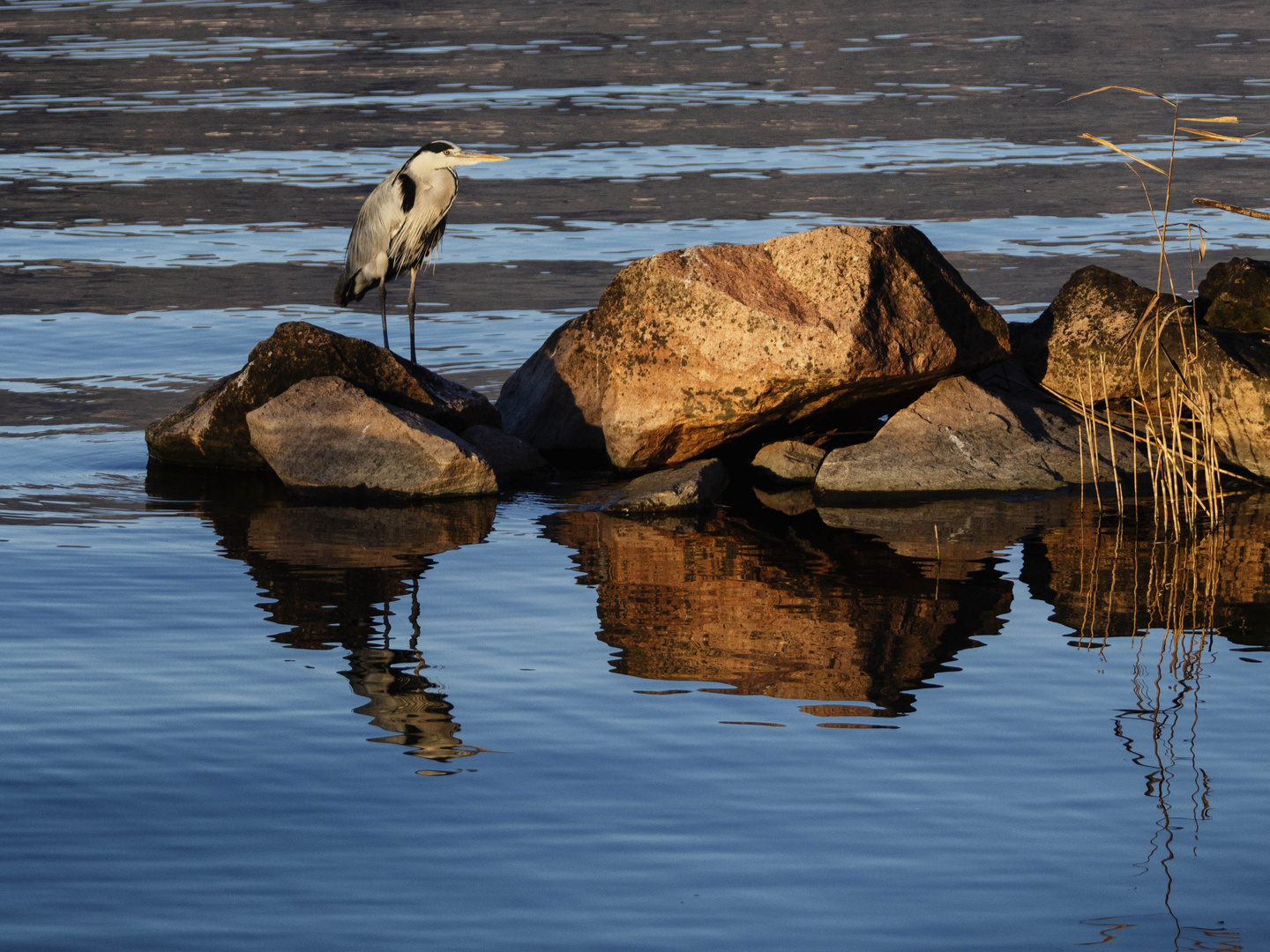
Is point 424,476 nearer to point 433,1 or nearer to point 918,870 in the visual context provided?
point 918,870

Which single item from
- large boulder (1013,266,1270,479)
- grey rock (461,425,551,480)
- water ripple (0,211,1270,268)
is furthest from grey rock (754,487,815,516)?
water ripple (0,211,1270,268)

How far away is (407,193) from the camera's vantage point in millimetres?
12516

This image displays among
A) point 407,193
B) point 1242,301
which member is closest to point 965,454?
point 1242,301

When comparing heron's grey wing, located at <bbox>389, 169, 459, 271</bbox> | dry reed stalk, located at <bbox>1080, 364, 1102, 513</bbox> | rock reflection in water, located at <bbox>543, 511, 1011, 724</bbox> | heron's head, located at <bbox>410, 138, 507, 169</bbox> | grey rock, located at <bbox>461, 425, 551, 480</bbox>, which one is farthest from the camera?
heron's grey wing, located at <bbox>389, 169, 459, 271</bbox>

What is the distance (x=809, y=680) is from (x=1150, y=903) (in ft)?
6.97

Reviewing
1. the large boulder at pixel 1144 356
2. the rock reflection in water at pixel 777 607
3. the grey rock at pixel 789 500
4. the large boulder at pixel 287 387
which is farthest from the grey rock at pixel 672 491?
the large boulder at pixel 1144 356

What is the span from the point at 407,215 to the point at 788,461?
3713 mm

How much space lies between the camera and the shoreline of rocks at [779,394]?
1009 cm

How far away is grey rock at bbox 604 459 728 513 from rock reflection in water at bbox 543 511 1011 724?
0.17m

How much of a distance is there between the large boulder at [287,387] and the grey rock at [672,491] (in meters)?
1.44

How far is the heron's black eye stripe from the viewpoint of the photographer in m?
12.5

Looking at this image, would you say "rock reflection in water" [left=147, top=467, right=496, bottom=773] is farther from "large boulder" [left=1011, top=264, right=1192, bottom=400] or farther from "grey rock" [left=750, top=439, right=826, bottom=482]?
"large boulder" [left=1011, top=264, right=1192, bottom=400]

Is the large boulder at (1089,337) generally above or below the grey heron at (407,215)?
below

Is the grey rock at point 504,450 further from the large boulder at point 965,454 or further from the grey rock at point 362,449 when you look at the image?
the large boulder at point 965,454
